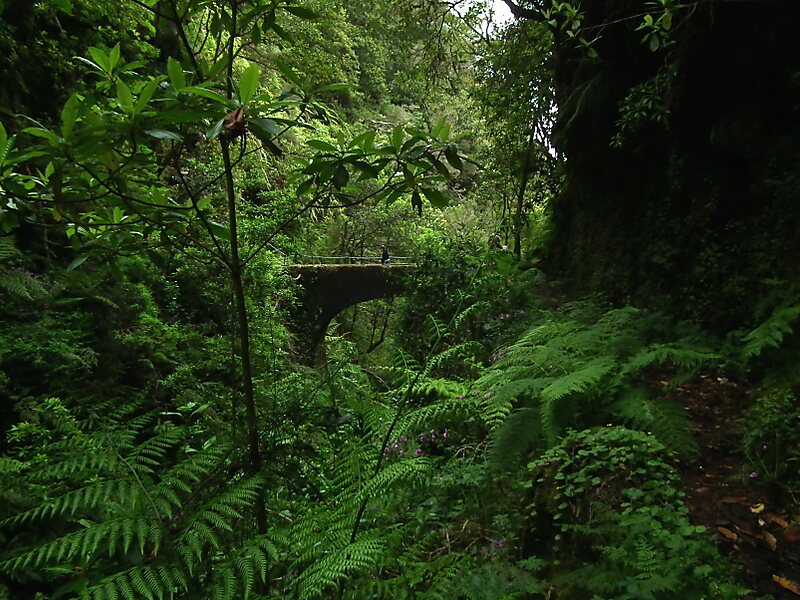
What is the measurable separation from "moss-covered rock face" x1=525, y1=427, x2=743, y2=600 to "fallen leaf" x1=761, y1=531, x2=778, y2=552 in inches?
13.5

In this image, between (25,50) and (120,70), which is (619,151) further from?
(25,50)

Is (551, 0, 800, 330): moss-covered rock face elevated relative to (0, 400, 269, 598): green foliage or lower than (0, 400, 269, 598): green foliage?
elevated

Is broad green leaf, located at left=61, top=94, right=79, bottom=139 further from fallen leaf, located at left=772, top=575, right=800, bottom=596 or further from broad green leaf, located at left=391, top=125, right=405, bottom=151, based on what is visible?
fallen leaf, located at left=772, top=575, right=800, bottom=596

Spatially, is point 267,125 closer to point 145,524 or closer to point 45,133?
point 45,133

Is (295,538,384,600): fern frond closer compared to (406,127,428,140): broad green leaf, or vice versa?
(295,538,384,600): fern frond

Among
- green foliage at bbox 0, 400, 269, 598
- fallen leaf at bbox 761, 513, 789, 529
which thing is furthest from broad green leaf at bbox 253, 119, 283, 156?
fallen leaf at bbox 761, 513, 789, 529

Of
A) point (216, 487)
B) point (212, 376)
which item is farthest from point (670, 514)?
point (212, 376)

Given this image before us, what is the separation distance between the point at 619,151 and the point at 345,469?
18.4 ft

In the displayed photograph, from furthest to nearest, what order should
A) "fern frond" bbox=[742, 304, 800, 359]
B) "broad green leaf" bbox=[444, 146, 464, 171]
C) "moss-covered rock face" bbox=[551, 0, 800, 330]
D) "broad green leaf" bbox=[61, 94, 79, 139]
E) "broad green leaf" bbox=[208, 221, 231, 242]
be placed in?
"moss-covered rock face" bbox=[551, 0, 800, 330]
"fern frond" bbox=[742, 304, 800, 359]
"broad green leaf" bbox=[208, 221, 231, 242]
"broad green leaf" bbox=[444, 146, 464, 171]
"broad green leaf" bbox=[61, 94, 79, 139]

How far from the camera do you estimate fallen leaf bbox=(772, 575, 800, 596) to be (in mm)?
1703

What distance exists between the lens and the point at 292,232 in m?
8.55

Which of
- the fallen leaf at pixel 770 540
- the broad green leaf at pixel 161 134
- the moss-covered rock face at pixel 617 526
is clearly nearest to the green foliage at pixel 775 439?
the fallen leaf at pixel 770 540

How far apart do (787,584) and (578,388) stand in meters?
1.04

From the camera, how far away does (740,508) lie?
7.06 feet
